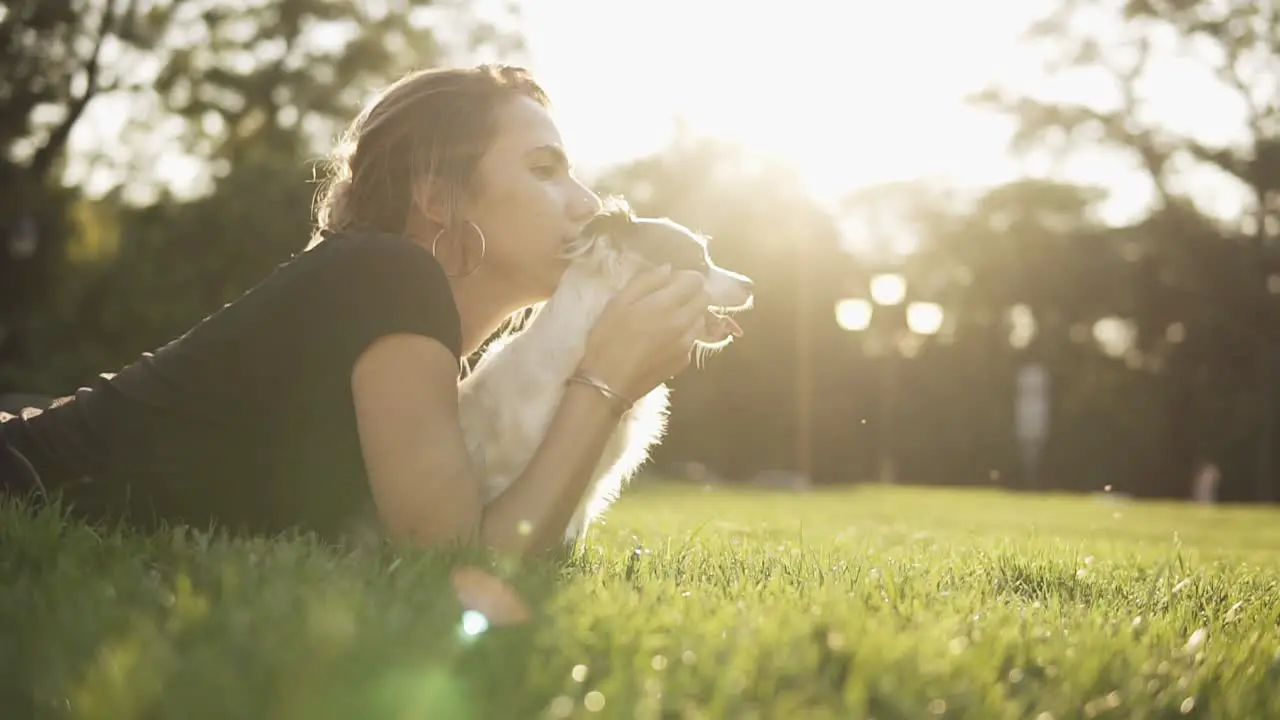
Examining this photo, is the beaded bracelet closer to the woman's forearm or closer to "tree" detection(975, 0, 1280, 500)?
the woman's forearm

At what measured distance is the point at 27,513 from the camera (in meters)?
3.20

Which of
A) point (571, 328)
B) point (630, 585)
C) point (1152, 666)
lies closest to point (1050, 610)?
point (1152, 666)

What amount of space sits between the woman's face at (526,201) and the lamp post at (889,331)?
73.2 feet

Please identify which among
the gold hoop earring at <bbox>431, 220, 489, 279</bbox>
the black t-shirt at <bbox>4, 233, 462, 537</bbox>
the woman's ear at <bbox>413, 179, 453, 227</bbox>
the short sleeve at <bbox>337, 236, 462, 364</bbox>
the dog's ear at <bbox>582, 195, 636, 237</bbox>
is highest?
the dog's ear at <bbox>582, 195, 636, 237</bbox>

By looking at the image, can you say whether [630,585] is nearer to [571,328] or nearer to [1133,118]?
[571,328]

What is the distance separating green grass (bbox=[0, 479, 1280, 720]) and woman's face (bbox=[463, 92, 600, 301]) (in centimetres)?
104

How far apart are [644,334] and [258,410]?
3.51 ft

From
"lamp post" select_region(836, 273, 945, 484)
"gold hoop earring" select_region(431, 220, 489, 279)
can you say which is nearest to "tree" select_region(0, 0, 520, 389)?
"lamp post" select_region(836, 273, 945, 484)

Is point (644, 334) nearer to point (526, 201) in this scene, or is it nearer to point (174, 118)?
point (526, 201)

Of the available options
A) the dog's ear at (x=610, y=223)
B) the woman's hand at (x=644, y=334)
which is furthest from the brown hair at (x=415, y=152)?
the woman's hand at (x=644, y=334)

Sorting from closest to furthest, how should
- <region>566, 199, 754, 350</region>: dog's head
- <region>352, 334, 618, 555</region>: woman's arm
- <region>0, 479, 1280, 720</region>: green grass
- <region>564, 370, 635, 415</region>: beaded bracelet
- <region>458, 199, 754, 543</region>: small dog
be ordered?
<region>0, 479, 1280, 720</region>: green grass, <region>352, 334, 618, 555</region>: woman's arm, <region>564, 370, 635, 415</region>: beaded bracelet, <region>458, 199, 754, 543</region>: small dog, <region>566, 199, 754, 350</region>: dog's head

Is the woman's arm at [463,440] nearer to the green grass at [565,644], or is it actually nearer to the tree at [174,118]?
the green grass at [565,644]

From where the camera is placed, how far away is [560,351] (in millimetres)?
3717

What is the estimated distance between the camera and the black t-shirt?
3.22 m
